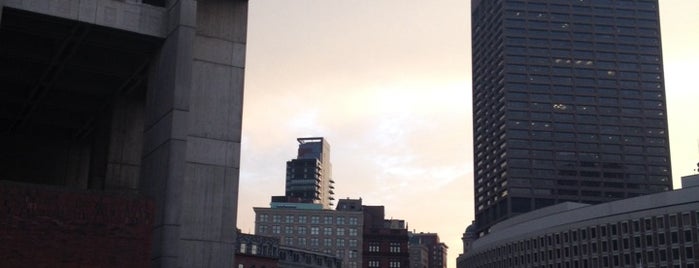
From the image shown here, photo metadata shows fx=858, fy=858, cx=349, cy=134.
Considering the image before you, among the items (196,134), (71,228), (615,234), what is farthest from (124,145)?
(615,234)

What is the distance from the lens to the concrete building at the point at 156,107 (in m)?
36.2

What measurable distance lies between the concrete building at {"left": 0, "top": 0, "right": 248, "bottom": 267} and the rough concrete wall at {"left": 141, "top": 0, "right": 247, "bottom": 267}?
1.9 inches

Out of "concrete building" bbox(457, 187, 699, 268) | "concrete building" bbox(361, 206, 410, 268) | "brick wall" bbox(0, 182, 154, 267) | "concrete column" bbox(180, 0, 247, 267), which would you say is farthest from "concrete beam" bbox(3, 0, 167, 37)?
"concrete building" bbox(361, 206, 410, 268)

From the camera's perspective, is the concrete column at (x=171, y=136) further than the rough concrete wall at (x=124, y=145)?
No

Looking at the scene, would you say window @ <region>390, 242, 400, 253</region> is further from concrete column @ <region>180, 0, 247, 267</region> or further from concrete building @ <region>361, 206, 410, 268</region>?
concrete column @ <region>180, 0, 247, 267</region>

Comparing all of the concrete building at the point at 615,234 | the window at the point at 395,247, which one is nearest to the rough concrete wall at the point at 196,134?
the concrete building at the point at 615,234

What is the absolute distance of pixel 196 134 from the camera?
3900cm

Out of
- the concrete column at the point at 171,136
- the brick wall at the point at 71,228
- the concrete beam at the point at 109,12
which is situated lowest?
the brick wall at the point at 71,228

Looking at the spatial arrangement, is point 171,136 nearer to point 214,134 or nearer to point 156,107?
point 214,134

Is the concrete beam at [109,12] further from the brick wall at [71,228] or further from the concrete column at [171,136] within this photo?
the brick wall at [71,228]

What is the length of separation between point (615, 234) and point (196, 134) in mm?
112488

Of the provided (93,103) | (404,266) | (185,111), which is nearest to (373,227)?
(404,266)

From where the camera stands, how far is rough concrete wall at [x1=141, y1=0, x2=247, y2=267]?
37.3 metres

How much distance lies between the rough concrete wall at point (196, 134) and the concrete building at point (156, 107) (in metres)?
0.05
